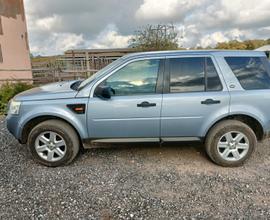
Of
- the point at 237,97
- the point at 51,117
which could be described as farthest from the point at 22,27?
the point at 237,97

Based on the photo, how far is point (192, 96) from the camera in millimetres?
3758

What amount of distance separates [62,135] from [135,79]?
4.50 feet

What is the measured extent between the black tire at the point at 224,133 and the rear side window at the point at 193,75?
57 centimetres

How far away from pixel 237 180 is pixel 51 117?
2.82 metres

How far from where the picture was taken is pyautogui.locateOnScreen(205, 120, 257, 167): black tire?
3.83 meters

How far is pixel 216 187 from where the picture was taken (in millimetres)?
3342

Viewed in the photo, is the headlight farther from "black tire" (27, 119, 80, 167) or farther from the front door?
the front door

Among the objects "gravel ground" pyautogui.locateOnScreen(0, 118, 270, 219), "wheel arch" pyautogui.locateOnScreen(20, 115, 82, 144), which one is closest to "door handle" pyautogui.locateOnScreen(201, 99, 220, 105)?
"gravel ground" pyautogui.locateOnScreen(0, 118, 270, 219)

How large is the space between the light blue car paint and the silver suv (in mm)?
14

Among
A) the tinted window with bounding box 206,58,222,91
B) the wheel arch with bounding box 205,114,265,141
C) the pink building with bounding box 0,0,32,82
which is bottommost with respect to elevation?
the wheel arch with bounding box 205,114,265,141

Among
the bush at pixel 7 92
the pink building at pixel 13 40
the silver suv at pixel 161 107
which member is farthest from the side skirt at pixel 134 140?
the pink building at pixel 13 40

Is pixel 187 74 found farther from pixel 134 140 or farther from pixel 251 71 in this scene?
pixel 134 140

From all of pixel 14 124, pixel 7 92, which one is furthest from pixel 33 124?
pixel 7 92

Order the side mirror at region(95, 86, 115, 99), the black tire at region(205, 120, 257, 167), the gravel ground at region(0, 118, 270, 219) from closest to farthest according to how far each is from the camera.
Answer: the gravel ground at region(0, 118, 270, 219) → the side mirror at region(95, 86, 115, 99) → the black tire at region(205, 120, 257, 167)
